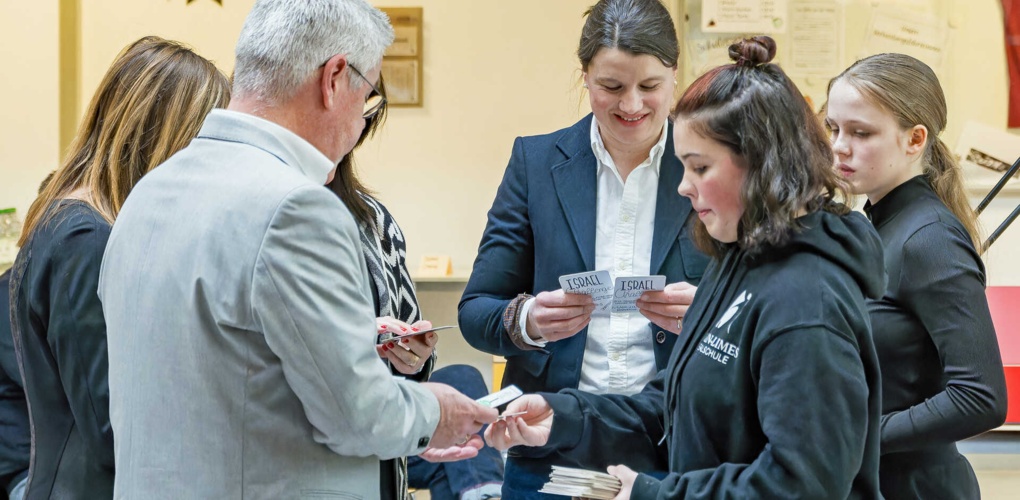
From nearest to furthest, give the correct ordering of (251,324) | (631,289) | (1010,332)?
(251,324)
(631,289)
(1010,332)

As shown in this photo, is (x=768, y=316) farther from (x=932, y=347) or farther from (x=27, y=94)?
(x=27, y=94)

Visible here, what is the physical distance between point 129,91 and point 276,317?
84cm

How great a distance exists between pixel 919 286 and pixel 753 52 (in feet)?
2.17

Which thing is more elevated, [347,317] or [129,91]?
[129,91]

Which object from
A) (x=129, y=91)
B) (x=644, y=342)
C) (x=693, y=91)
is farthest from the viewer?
(x=644, y=342)

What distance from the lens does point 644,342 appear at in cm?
205

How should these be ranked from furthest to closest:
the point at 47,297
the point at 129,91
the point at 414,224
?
the point at 414,224 → the point at 129,91 → the point at 47,297

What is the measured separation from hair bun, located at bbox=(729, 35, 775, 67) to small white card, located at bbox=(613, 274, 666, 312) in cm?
52

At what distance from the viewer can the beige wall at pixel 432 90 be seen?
Result: 199 inches

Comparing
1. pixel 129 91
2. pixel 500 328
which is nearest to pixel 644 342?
pixel 500 328

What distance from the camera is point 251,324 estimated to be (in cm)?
129

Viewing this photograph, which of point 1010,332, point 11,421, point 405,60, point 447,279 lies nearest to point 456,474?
point 447,279

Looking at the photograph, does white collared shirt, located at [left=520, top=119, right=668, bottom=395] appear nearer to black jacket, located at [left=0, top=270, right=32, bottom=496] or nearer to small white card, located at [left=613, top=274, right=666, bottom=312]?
small white card, located at [left=613, top=274, right=666, bottom=312]

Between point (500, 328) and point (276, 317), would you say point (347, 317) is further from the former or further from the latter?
point (500, 328)
